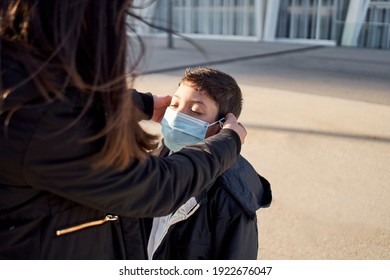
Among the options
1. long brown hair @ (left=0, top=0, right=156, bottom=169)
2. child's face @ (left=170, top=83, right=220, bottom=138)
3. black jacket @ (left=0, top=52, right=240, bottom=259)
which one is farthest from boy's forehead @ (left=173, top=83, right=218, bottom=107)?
long brown hair @ (left=0, top=0, right=156, bottom=169)

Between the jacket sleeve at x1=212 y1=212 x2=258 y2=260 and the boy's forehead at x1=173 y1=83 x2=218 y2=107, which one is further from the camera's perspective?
the boy's forehead at x1=173 y1=83 x2=218 y2=107

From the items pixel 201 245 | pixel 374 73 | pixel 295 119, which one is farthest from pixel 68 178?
pixel 374 73

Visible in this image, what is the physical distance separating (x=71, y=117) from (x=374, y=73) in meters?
10.4

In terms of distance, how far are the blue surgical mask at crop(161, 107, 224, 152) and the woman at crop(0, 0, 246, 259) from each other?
73cm

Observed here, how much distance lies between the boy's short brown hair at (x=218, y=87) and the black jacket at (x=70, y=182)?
0.65 m

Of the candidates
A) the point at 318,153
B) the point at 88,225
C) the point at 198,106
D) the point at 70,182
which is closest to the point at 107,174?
the point at 70,182

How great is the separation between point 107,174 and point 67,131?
136 millimetres

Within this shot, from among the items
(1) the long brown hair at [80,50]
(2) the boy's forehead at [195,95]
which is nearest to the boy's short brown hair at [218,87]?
(2) the boy's forehead at [195,95]

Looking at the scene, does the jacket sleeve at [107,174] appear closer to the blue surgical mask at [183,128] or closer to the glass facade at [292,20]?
the blue surgical mask at [183,128]

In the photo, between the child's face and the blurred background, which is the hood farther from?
the blurred background

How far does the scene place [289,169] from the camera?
4.56 meters

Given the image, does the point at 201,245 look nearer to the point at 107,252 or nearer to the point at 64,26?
the point at 107,252

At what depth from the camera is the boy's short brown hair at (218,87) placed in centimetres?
207

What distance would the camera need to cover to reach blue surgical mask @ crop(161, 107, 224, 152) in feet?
6.57
